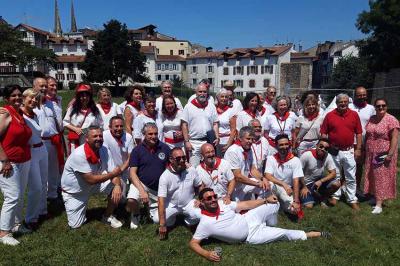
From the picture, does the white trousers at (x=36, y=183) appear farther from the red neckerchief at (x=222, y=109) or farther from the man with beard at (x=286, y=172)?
the man with beard at (x=286, y=172)

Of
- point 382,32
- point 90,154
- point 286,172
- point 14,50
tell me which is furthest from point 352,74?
point 14,50

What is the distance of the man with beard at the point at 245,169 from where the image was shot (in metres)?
5.73

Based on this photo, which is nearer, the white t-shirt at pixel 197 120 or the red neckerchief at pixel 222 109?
the white t-shirt at pixel 197 120

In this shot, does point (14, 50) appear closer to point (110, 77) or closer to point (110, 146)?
point (110, 77)

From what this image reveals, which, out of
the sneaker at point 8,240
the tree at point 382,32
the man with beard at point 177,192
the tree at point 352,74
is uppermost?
the tree at point 382,32

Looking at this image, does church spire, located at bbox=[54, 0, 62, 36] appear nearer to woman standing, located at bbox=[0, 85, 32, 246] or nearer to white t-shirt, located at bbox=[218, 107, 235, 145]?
white t-shirt, located at bbox=[218, 107, 235, 145]

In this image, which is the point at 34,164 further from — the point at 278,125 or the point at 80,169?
the point at 278,125

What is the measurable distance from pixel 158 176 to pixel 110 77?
54.5 meters

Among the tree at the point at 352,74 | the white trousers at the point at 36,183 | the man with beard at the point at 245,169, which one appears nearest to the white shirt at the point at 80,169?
the white trousers at the point at 36,183

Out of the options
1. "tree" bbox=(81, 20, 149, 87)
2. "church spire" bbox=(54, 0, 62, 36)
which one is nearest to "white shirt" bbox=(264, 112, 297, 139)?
"tree" bbox=(81, 20, 149, 87)

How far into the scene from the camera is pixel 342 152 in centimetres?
640

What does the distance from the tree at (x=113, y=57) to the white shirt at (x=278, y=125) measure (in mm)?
52817

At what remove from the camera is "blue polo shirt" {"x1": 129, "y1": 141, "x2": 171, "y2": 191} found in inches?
212

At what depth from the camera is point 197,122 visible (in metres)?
6.56
